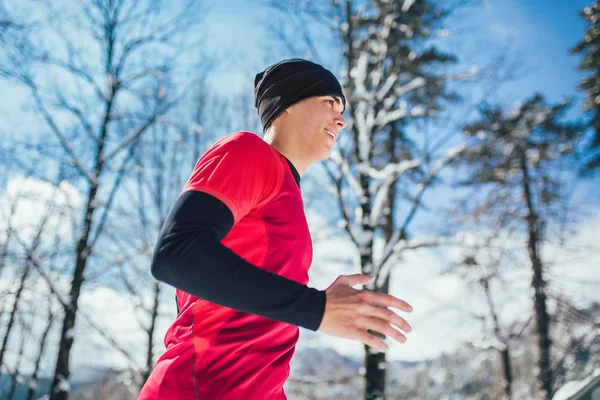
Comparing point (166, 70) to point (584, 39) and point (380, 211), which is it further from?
point (584, 39)

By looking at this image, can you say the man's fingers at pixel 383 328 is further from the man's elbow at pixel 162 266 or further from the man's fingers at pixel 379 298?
the man's elbow at pixel 162 266

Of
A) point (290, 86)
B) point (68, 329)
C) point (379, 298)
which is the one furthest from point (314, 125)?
point (68, 329)

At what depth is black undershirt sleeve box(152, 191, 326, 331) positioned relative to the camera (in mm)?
904

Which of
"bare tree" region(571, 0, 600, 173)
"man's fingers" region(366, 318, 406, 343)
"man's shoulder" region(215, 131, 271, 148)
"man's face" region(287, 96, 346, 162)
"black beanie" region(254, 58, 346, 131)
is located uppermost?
"bare tree" region(571, 0, 600, 173)

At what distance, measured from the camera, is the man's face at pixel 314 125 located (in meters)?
1.65

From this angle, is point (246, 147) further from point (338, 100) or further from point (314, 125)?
point (338, 100)

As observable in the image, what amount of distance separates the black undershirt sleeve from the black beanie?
0.91 meters

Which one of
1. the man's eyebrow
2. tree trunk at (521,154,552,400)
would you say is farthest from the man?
tree trunk at (521,154,552,400)

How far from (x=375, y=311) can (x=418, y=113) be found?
714 centimetres

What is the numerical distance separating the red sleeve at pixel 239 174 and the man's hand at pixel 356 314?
1.12 ft

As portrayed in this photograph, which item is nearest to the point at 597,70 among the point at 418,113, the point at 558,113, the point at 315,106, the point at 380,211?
the point at 558,113

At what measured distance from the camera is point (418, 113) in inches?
295

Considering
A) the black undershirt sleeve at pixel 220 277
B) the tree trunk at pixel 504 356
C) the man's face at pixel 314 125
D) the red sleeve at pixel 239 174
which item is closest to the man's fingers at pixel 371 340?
the black undershirt sleeve at pixel 220 277

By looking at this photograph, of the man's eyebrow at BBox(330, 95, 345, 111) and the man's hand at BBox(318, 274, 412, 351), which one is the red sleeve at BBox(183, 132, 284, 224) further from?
the man's eyebrow at BBox(330, 95, 345, 111)
